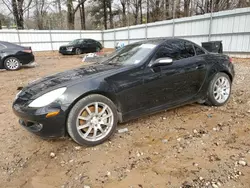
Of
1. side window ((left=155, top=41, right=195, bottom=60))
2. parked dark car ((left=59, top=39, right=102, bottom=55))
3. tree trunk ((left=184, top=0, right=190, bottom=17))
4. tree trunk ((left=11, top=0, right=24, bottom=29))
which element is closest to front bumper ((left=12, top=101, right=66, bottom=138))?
side window ((left=155, top=41, right=195, bottom=60))

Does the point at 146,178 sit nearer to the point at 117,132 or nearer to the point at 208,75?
the point at 117,132

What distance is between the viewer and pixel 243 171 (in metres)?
2.08

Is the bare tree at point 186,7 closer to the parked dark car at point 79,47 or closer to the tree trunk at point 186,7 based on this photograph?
the tree trunk at point 186,7

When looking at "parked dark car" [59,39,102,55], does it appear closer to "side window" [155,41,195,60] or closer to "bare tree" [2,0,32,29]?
"bare tree" [2,0,32,29]

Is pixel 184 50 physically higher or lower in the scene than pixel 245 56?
higher

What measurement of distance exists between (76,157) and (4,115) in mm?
2303

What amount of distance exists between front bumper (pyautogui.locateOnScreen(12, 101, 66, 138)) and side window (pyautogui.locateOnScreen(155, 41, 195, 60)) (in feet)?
5.66

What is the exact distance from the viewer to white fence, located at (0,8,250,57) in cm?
927

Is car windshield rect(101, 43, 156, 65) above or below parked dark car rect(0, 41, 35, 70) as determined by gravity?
above

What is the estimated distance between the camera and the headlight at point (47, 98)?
2.41 meters

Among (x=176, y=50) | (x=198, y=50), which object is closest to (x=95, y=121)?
(x=176, y=50)

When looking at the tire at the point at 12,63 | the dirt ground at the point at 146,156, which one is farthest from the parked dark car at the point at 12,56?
the dirt ground at the point at 146,156

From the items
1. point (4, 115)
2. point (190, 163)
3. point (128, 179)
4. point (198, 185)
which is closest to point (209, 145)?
point (190, 163)

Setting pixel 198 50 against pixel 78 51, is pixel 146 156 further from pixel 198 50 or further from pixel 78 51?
pixel 78 51
